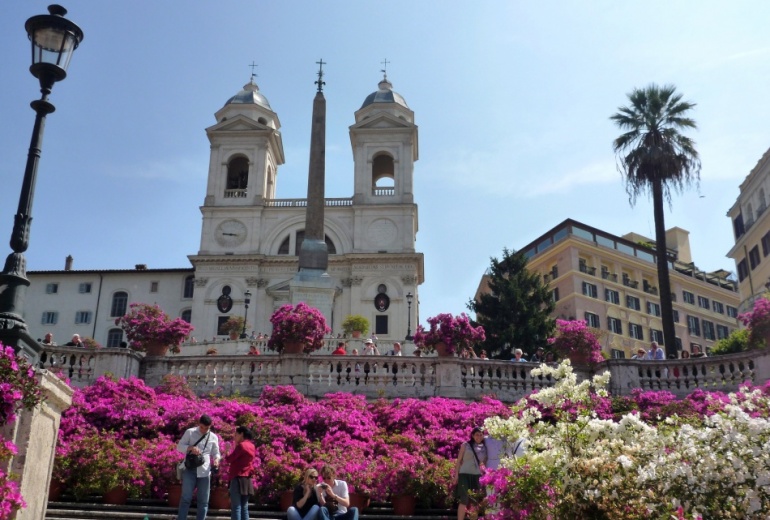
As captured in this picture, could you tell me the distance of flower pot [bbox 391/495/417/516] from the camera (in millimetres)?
12844

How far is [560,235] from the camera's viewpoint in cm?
7369

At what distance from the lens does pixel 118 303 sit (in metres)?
67.2

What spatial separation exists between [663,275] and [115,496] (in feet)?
73.4

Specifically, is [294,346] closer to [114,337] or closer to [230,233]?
[230,233]

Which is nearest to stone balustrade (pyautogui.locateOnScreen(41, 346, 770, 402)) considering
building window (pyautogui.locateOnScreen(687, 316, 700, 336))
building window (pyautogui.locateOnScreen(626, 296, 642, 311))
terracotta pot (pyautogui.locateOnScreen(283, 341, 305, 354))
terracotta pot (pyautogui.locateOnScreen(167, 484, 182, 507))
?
terracotta pot (pyautogui.locateOnScreen(283, 341, 305, 354))

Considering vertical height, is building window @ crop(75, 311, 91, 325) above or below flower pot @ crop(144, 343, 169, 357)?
above

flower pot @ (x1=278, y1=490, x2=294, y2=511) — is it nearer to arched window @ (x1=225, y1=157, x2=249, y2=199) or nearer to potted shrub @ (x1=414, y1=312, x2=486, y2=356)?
potted shrub @ (x1=414, y1=312, x2=486, y2=356)

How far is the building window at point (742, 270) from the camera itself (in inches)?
2174

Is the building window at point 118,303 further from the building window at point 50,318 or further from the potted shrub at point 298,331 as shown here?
the potted shrub at point 298,331

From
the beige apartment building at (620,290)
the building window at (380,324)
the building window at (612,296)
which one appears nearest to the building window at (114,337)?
the building window at (380,324)

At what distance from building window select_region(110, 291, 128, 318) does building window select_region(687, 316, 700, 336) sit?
5092cm

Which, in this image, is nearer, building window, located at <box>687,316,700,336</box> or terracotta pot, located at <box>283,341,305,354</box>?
terracotta pot, located at <box>283,341,305,354</box>

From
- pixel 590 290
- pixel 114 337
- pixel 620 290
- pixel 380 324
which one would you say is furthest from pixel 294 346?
pixel 620 290

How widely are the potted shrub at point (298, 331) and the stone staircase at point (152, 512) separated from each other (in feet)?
26.2
